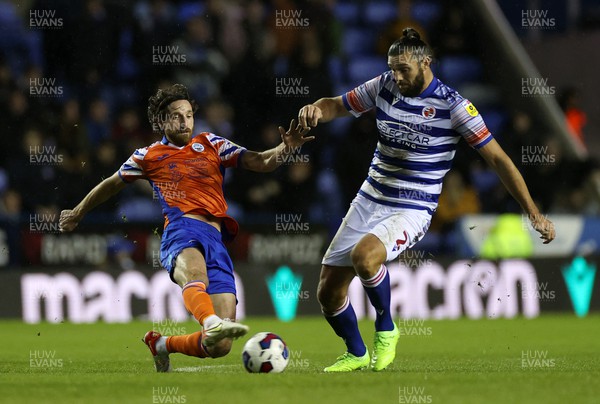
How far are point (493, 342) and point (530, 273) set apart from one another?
140 inches

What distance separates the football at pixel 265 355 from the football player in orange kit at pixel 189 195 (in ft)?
0.69

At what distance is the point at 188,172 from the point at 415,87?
158 centimetres

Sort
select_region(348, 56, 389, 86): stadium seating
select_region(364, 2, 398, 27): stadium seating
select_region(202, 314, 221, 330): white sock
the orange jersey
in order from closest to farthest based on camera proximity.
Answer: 1. select_region(202, 314, 221, 330): white sock
2. the orange jersey
3. select_region(348, 56, 389, 86): stadium seating
4. select_region(364, 2, 398, 27): stadium seating

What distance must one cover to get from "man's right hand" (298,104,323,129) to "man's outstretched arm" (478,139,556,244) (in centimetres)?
107

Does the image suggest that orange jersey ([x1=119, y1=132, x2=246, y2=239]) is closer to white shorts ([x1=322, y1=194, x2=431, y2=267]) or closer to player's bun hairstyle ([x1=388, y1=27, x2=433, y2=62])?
white shorts ([x1=322, y1=194, x2=431, y2=267])

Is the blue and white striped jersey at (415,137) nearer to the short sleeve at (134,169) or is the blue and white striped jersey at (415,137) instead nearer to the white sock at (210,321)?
the short sleeve at (134,169)

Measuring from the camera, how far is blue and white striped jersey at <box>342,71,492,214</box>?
7.80 meters

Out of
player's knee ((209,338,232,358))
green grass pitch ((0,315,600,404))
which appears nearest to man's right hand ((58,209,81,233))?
green grass pitch ((0,315,600,404))

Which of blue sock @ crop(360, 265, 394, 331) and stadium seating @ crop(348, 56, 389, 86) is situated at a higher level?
stadium seating @ crop(348, 56, 389, 86)

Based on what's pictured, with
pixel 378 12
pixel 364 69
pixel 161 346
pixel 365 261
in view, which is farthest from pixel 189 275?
pixel 378 12

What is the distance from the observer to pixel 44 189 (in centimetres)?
1384

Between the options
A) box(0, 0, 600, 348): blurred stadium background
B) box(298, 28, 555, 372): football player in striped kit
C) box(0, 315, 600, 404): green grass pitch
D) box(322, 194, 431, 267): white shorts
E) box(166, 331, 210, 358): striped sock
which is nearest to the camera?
box(0, 315, 600, 404): green grass pitch

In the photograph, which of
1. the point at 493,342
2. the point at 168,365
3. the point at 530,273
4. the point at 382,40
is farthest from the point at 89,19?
the point at 168,365

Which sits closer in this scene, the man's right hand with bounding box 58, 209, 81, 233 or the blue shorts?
the blue shorts
